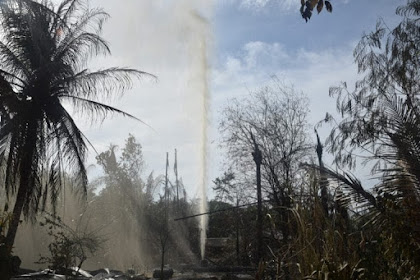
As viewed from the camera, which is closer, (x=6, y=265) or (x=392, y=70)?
(x=6, y=265)

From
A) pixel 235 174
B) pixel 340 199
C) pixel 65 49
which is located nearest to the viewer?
pixel 340 199

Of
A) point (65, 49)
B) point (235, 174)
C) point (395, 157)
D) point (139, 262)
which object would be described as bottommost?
point (139, 262)

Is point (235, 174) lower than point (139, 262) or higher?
higher

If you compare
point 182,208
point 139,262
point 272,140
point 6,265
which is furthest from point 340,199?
point 182,208

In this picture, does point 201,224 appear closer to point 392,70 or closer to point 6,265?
point 392,70

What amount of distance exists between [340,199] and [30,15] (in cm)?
1153

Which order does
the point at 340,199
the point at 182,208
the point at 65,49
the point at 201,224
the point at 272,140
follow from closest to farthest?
the point at 340,199 → the point at 65,49 → the point at 272,140 → the point at 201,224 → the point at 182,208

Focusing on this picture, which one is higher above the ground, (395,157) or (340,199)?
(395,157)

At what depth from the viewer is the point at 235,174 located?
24.6 m

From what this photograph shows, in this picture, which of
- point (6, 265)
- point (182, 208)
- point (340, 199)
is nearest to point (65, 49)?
point (6, 265)

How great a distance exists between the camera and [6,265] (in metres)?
9.18

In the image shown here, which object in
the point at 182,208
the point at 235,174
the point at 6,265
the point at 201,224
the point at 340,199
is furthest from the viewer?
the point at 182,208

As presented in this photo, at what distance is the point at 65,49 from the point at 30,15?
152 centimetres

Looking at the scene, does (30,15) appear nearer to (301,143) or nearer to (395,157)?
(395,157)
